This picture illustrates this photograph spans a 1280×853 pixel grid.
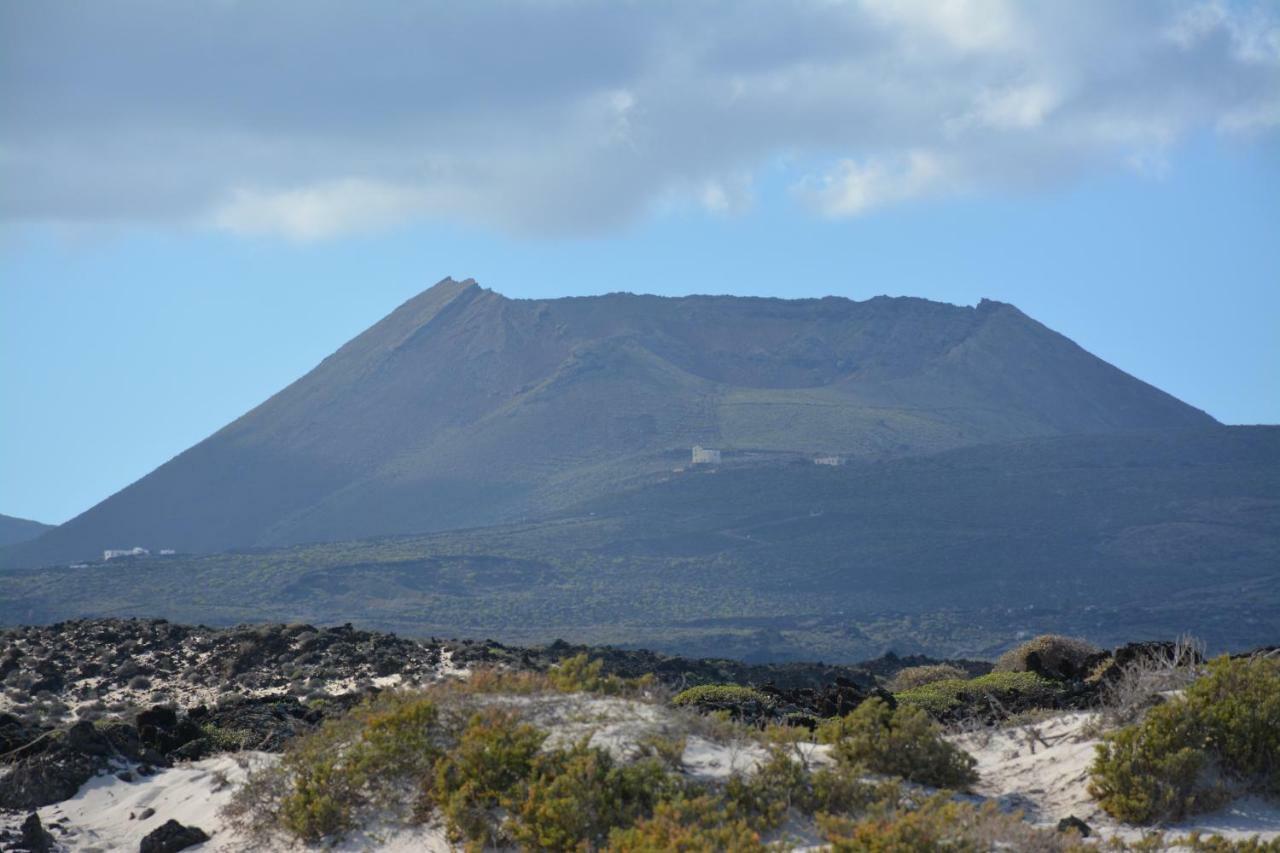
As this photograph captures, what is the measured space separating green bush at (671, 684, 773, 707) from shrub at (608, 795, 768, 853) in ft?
23.4

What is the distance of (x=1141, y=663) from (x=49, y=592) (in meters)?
110

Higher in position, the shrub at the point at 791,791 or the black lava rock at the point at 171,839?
the shrub at the point at 791,791

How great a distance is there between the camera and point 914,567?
128750mm

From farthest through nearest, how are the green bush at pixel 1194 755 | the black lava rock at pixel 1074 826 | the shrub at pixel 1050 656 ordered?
the shrub at pixel 1050 656
the green bush at pixel 1194 755
the black lava rock at pixel 1074 826

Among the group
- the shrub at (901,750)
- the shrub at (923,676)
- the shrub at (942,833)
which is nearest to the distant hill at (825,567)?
the shrub at (923,676)

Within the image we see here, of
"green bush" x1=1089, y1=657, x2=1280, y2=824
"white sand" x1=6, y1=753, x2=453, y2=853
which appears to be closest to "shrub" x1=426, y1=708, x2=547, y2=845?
"white sand" x1=6, y1=753, x2=453, y2=853

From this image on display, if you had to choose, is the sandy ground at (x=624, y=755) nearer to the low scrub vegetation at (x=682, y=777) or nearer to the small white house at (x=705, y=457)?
the low scrub vegetation at (x=682, y=777)

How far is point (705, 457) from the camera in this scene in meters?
171

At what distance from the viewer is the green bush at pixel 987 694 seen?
18.0 m

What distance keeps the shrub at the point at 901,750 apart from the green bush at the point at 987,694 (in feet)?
12.2

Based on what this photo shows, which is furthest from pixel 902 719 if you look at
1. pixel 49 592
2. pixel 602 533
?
pixel 602 533

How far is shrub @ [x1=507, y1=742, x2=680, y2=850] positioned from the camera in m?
11.8

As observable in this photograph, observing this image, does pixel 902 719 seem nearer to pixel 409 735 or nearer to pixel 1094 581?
pixel 409 735

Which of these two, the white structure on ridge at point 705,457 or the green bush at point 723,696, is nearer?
the green bush at point 723,696
